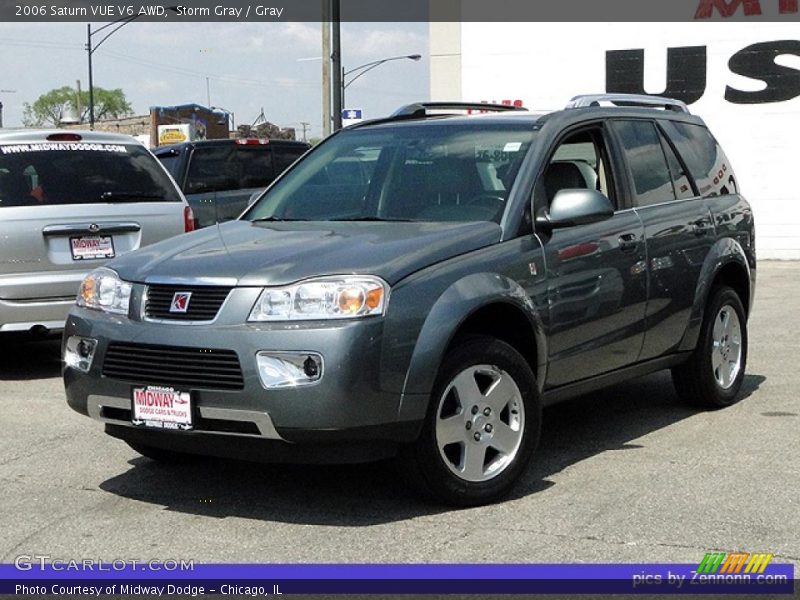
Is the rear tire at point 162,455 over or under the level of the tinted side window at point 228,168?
under

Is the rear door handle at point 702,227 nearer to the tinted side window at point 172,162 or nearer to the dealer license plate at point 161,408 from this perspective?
the dealer license plate at point 161,408

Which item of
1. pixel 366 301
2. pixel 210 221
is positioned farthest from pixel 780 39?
pixel 366 301

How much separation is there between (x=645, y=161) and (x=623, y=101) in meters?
0.49

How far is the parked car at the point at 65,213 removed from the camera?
8.75 m

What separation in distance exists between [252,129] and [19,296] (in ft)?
233

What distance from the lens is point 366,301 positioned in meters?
4.95

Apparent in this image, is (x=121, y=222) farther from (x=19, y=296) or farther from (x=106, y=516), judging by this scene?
(x=106, y=516)

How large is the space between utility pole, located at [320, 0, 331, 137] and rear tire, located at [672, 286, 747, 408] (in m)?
17.6

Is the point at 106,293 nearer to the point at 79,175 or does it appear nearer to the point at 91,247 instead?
the point at 91,247

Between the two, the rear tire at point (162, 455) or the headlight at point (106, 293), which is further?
the rear tire at point (162, 455)

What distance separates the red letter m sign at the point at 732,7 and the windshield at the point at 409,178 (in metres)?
15.6

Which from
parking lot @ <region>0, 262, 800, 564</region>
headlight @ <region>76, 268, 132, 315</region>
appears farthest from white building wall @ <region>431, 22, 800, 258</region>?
headlight @ <region>76, 268, 132, 315</region>

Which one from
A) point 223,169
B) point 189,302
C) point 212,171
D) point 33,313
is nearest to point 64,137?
point 33,313

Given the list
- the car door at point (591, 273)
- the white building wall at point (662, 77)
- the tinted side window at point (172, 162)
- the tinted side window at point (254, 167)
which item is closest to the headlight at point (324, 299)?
the car door at point (591, 273)
